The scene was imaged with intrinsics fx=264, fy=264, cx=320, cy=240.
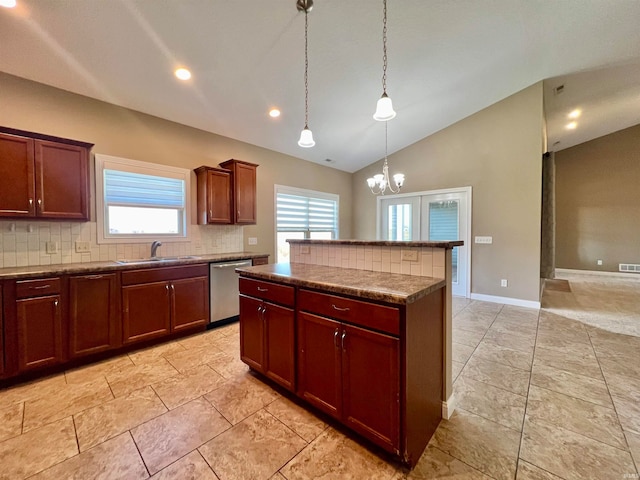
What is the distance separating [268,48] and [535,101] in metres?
4.14

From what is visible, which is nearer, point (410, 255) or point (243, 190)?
point (410, 255)

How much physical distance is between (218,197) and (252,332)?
2220 millimetres

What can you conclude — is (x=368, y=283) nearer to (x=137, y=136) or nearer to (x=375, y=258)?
(x=375, y=258)

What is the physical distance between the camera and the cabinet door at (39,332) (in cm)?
220

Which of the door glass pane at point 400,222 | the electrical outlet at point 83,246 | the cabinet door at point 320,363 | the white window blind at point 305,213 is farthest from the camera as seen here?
the door glass pane at point 400,222

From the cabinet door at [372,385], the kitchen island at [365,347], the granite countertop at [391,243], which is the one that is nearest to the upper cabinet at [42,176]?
the kitchen island at [365,347]

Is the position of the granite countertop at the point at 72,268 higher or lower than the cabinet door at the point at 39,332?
higher

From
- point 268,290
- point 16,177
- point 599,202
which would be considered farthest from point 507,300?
point 16,177

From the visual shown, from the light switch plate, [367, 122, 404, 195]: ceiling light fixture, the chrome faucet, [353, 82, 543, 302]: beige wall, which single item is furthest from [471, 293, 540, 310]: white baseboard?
the chrome faucet

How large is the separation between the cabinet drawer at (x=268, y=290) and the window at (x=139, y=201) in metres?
1.95

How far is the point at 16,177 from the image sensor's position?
2.33 m

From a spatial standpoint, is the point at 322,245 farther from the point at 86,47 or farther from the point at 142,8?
the point at 86,47

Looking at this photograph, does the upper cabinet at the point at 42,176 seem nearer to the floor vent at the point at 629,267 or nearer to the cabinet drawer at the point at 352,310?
the cabinet drawer at the point at 352,310

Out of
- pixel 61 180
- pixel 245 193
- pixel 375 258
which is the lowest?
pixel 375 258
